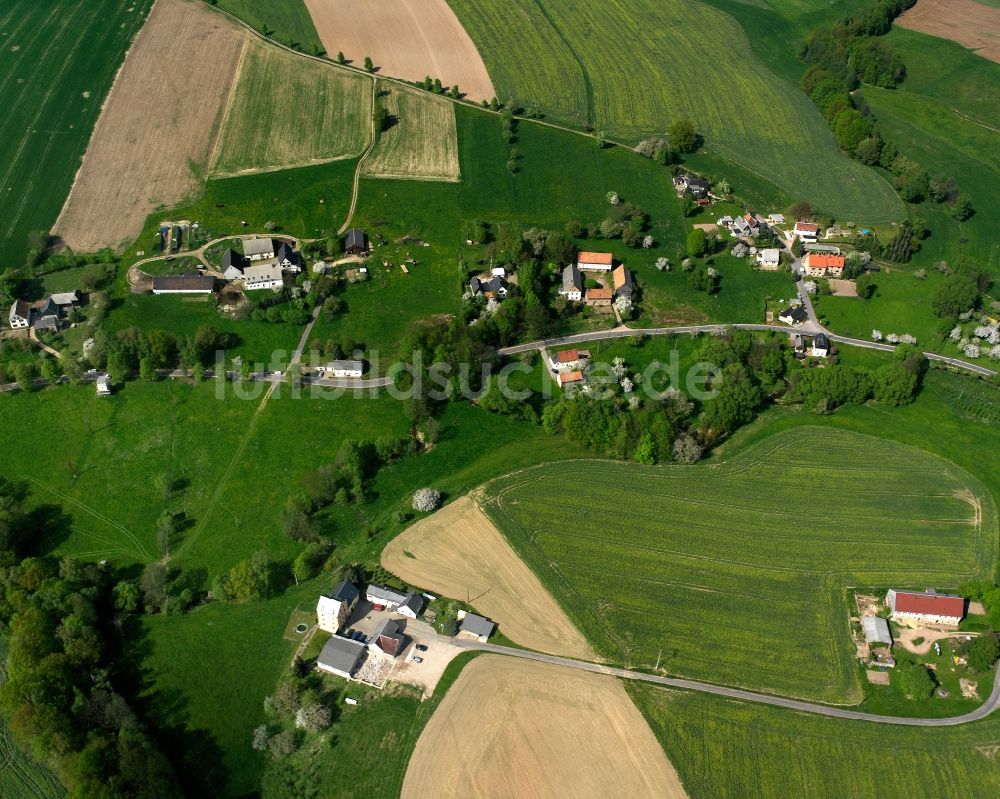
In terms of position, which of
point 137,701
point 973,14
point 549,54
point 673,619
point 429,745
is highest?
point 973,14

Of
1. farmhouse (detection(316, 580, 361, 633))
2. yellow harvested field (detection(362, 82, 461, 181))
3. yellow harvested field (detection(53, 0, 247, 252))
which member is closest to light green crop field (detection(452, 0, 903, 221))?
yellow harvested field (detection(362, 82, 461, 181))

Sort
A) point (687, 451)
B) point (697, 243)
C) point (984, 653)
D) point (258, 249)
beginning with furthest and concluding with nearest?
point (697, 243) → point (258, 249) → point (687, 451) → point (984, 653)

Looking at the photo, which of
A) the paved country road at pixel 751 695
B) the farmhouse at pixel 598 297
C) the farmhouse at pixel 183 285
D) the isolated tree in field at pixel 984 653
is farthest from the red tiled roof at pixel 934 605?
the farmhouse at pixel 183 285

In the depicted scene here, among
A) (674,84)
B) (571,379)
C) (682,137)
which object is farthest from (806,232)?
(674,84)

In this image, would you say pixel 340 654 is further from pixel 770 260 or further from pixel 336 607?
pixel 770 260

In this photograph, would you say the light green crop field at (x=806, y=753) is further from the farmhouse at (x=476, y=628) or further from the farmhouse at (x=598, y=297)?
the farmhouse at (x=598, y=297)

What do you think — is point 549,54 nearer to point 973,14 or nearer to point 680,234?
point 680,234

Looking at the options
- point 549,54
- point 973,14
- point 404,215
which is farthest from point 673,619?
point 973,14
